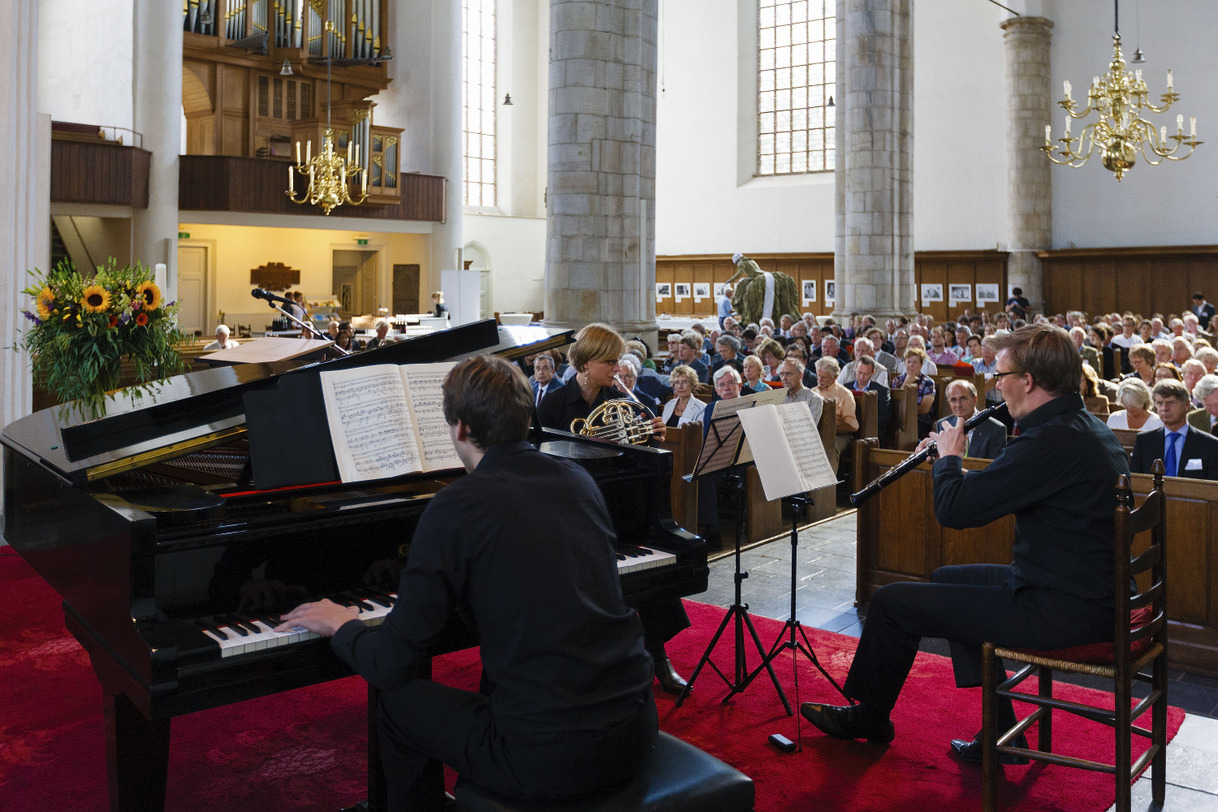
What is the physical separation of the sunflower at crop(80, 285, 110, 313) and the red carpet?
4.66ft

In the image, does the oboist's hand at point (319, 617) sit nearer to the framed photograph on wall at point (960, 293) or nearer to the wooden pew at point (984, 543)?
the wooden pew at point (984, 543)

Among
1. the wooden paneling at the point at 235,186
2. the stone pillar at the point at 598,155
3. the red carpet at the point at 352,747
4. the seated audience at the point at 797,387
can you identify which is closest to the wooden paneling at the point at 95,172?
the wooden paneling at the point at 235,186

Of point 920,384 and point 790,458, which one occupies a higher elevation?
point 920,384

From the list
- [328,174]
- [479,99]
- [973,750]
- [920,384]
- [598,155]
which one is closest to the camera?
[973,750]

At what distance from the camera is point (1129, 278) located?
18625 millimetres

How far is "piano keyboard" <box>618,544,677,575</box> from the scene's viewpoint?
299cm

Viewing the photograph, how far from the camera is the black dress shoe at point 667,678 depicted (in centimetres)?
397

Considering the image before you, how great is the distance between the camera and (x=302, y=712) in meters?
3.83

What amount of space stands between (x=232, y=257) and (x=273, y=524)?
18272 mm

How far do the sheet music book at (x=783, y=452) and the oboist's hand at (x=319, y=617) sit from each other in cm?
157

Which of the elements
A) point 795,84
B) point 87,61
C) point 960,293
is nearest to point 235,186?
A: point 87,61

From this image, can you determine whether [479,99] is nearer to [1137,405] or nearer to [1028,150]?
[1028,150]

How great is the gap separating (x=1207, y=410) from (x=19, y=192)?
6.65 metres

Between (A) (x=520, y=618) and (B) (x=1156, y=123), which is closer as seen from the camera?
(A) (x=520, y=618)
